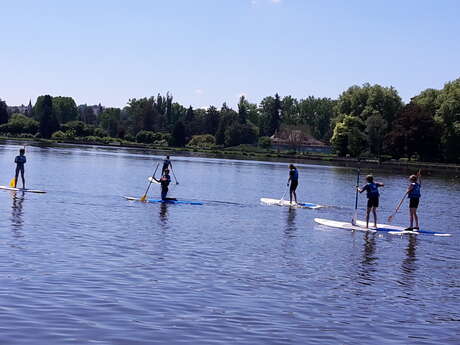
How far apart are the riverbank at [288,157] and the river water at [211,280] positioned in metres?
79.3

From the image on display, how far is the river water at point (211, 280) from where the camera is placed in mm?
11625

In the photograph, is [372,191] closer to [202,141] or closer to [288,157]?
[288,157]

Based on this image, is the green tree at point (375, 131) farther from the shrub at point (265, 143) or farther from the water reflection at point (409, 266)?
the water reflection at point (409, 266)

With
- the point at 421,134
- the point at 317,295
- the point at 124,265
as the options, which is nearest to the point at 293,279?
the point at 317,295

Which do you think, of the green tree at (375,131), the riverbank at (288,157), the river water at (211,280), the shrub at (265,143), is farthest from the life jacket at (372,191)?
the shrub at (265,143)

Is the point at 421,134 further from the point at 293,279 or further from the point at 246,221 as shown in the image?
the point at 293,279

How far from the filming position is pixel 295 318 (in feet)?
41.6

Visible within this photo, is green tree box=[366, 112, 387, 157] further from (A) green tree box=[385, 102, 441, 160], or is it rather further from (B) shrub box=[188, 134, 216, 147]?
(B) shrub box=[188, 134, 216, 147]

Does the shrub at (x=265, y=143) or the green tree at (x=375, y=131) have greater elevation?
the green tree at (x=375, y=131)

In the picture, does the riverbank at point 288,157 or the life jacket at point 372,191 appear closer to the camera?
the life jacket at point 372,191

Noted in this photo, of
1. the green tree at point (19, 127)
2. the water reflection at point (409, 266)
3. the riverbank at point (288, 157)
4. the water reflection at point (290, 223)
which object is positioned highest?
the green tree at point (19, 127)

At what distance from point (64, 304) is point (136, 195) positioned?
26506mm

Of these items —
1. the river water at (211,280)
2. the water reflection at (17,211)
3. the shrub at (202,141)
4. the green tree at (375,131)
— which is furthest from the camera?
the shrub at (202,141)

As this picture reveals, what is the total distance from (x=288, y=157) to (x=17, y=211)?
5100 inches
